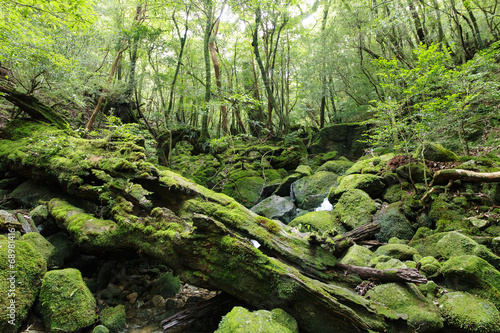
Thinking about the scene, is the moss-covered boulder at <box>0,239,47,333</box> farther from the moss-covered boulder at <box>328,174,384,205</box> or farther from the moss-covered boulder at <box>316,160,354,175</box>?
the moss-covered boulder at <box>316,160,354,175</box>

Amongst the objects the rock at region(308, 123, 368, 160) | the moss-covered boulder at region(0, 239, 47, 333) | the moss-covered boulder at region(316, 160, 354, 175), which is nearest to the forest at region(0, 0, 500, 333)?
the moss-covered boulder at region(0, 239, 47, 333)

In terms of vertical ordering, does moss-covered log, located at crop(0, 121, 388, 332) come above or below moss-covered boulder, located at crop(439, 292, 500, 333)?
above

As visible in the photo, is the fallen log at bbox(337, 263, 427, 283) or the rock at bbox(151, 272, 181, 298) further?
the rock at bbox(151, 272, 181, 298)

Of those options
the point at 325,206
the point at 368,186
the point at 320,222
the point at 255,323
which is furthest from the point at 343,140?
the point at 255,323

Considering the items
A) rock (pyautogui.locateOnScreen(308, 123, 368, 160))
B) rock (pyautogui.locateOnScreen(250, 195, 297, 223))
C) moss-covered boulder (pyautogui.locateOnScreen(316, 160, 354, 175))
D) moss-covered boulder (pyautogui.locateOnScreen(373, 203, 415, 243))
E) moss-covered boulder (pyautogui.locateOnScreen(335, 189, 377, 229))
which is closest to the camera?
moss-covered boulder (pyautogui.locateOnScreen(373, 203, 415, 243))

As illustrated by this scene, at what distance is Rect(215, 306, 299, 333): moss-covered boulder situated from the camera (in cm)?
270

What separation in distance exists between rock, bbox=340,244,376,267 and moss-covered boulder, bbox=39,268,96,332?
4.13 metres

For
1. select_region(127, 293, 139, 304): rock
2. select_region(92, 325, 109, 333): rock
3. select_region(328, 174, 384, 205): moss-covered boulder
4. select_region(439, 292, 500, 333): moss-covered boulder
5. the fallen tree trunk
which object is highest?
the fallen tree trunk

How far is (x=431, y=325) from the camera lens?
3291 mm

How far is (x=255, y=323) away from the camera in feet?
9.08

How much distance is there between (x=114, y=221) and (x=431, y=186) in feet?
26.0

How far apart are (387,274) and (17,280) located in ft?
17.3

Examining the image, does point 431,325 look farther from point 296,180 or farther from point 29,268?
point 296,180

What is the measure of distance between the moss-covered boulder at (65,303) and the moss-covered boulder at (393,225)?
20.6 ft
